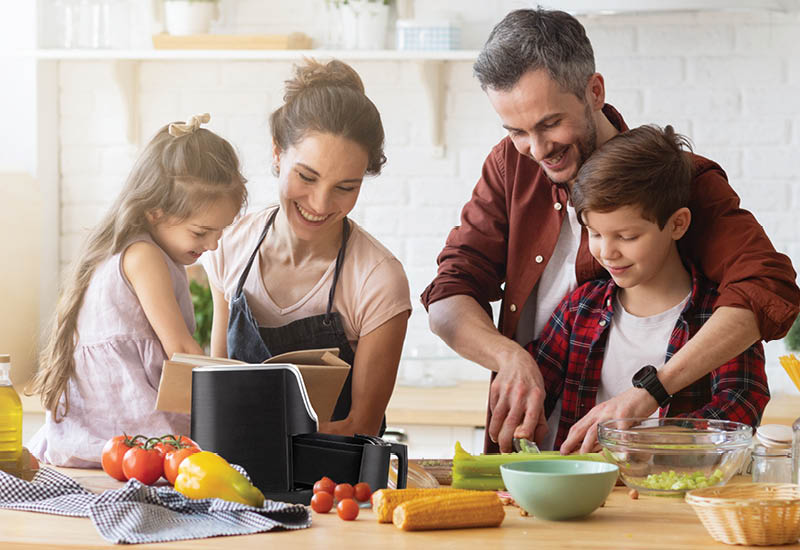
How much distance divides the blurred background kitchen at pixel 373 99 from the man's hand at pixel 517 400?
4.13ft

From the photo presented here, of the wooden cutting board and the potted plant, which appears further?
the potted plant

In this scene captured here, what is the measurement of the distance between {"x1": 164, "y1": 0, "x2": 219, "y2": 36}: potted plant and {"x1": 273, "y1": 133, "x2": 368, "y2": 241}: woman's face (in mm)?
1728

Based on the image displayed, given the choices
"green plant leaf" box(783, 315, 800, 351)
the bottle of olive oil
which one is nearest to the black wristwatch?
the bottle of olive oil

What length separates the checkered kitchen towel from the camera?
4.57 feet

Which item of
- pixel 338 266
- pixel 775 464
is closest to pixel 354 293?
pixel 338 266

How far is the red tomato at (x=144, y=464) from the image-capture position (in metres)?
1.68

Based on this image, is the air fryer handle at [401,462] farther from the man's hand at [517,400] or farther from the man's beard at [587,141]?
the man's beard at [587,141]

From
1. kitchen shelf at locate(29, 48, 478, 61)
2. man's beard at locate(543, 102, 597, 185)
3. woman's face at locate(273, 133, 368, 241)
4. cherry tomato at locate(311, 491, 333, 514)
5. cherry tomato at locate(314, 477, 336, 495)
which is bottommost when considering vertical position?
cherry tomato at locate(311, 491, 333, 514)

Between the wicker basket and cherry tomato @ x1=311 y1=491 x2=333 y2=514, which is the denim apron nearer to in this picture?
cherry tomato @ x1=311 y1=491 x2=333 y2=514

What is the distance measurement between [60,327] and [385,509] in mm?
904

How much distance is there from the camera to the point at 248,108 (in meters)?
3.84

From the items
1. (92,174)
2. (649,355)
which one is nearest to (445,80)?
(92,174)

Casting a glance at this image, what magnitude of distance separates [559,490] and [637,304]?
2.59 ft

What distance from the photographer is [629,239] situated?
203 centimetres
